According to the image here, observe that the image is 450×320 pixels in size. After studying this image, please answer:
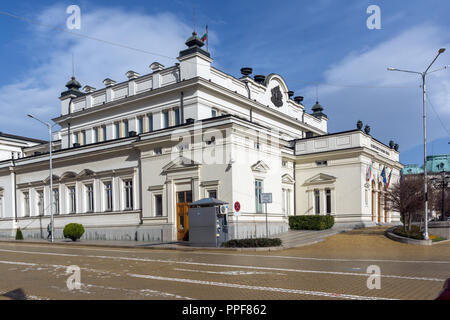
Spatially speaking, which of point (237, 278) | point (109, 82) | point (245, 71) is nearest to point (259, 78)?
point (245, 71)

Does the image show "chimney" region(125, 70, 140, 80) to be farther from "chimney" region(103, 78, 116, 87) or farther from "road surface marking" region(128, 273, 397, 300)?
"road surface marking" region(128, 273, 397, 300)

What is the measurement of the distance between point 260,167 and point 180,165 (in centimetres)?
565

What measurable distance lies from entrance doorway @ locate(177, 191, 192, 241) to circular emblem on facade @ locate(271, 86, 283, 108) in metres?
18.2

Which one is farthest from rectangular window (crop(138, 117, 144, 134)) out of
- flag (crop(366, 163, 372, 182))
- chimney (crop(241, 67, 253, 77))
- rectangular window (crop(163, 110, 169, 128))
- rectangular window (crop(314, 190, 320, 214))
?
flag (crop(366, 163, 372, 182))

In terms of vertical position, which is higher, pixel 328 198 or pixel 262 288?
pixel 328 198

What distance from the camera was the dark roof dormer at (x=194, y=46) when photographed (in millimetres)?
35406

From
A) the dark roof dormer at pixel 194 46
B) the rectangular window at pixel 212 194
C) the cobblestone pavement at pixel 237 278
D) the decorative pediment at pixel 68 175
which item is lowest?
the cobblestone pavement at pixel 237 278

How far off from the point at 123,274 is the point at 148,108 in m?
26.4

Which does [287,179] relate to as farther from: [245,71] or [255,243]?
[255,243]

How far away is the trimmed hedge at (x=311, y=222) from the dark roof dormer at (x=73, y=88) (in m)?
26.5

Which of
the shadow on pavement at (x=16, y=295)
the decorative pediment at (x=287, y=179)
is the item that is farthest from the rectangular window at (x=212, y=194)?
the shadow on pavement at (x=16, y=295)

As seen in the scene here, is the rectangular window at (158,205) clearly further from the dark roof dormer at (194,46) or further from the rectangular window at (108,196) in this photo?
the dark roof dormer at (194,46)

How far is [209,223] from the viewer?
25.8 m
